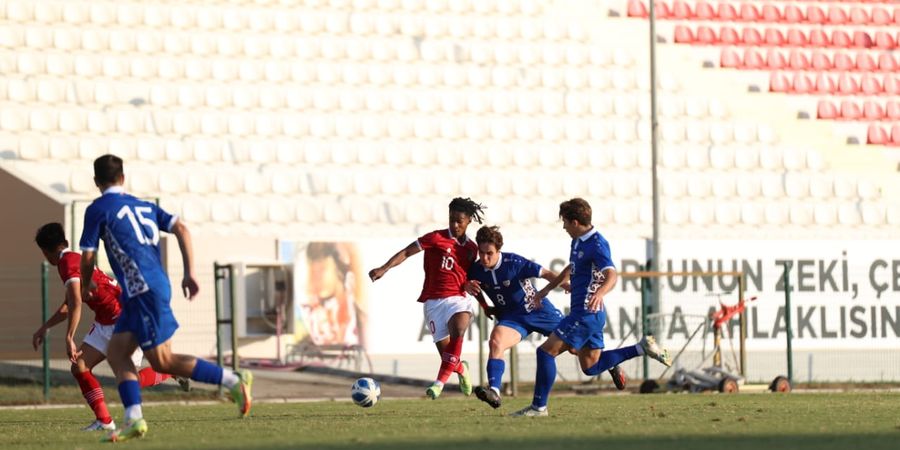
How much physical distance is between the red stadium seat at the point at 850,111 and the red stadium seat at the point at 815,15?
220 cm

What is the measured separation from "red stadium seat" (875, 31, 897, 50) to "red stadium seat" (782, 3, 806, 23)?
157cm

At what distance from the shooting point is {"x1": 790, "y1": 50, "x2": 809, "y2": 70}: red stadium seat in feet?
102

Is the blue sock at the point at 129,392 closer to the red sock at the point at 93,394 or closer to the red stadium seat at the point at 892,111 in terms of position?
the red sock at the point at 93,394

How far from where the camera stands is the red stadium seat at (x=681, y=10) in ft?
103

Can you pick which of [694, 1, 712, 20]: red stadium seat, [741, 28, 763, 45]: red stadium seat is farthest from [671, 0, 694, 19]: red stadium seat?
[741, 28, 763, 45]: red stadium seat

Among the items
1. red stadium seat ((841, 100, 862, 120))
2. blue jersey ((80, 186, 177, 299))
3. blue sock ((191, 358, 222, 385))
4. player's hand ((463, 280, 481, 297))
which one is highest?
red stadium seat ((841, 100, 862, 120))

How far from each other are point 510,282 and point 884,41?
20.4 meters

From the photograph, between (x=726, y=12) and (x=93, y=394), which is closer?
(x=93, y=394)

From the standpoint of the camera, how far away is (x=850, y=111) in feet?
100

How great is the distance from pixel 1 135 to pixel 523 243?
7.71 metres

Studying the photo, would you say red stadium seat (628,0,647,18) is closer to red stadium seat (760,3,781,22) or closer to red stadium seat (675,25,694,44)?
red stadium seat (675,25,694,44)

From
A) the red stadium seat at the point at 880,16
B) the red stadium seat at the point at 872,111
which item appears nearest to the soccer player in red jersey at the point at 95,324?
the red stadium seat at the point at 872,111

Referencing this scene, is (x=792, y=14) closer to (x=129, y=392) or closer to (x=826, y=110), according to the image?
(x=826, y=110)

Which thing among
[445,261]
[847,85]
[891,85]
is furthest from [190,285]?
[891,85]
